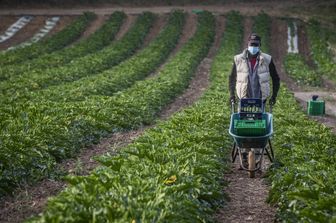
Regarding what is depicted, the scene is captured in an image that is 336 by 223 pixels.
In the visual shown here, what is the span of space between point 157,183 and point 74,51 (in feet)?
90.7

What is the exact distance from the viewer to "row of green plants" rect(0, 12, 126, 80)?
27.8m

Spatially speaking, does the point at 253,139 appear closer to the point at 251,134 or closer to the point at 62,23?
the point at 251,134

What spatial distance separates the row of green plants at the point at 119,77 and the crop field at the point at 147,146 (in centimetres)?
8

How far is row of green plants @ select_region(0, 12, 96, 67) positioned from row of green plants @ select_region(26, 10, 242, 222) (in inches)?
764

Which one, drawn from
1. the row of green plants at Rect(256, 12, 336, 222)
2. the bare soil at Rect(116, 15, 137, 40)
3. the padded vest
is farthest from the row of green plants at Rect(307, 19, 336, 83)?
the padded vest

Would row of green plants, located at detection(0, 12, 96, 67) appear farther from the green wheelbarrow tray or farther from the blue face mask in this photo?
the green wheelbarrow tray

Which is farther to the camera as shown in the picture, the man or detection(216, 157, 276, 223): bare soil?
the man

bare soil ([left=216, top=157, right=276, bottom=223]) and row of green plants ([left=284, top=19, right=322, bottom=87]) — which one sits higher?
bare soil ([left=216, top=157, right=276, bottom=223])

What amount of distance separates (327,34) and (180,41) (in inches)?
407

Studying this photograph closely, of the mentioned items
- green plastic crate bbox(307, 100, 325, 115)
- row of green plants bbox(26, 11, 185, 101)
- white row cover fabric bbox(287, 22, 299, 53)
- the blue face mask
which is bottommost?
white row cover fabric bbox(287, 22, 299, 53)

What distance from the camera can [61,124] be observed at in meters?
14.1

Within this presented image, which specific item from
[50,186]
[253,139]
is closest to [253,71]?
[253,139]

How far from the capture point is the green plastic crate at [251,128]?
10984 mm

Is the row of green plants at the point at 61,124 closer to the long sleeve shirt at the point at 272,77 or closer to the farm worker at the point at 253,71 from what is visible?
the long sleeve shirt at the point at 272,77
